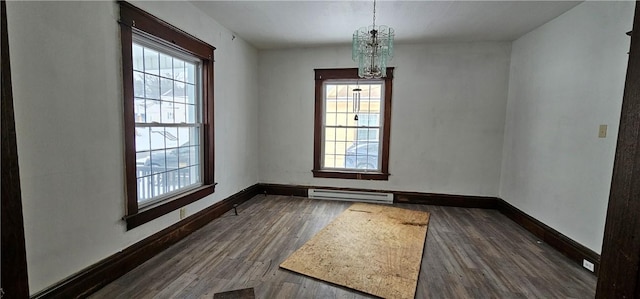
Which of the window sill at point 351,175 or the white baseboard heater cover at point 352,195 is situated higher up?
the window sill at point 351,175

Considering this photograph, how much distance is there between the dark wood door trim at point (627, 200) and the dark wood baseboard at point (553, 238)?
2517mm

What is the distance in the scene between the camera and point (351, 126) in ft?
15.7

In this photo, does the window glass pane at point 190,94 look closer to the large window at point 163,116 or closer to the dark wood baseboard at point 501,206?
the large window at point 163,116

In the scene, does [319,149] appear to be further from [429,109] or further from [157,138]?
[157,138]

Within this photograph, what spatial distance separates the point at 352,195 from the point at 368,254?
199 centimetres

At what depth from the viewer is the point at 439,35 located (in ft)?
13.0

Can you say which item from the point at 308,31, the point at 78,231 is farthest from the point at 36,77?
the point at 308,31

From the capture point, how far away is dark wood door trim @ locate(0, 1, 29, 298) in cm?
146

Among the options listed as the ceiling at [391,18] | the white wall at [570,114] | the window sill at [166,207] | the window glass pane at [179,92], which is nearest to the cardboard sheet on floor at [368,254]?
the window sill at [166,207]

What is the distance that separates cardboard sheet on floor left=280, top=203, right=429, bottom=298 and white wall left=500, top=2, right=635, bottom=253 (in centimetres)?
143

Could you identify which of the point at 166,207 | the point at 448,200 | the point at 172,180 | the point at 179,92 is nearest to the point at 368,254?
the point at 166,207

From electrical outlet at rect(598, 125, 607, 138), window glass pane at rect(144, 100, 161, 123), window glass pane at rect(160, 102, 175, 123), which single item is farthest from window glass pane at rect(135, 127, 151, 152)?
electrical outlet at rect(598, 125, 607, 138)

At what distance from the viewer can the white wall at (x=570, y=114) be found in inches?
96.5

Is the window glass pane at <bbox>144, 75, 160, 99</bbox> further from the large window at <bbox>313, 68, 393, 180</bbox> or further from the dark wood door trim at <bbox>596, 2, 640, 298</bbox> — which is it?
the dark wood door trim at <bbox>596, 2, 640, 298</bbox>
